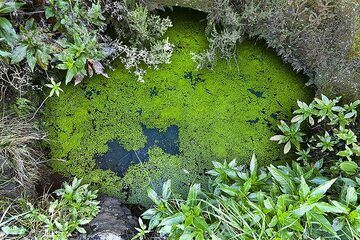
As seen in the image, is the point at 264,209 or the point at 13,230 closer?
the point at 264,209

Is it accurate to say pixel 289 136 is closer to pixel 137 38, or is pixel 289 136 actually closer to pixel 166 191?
pixel 166 191

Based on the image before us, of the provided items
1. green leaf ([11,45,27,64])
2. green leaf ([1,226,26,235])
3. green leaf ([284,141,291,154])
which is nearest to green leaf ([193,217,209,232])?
green leaf ([284,141,291,154])

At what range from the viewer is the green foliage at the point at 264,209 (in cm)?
142

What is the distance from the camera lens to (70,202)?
5.83 ft

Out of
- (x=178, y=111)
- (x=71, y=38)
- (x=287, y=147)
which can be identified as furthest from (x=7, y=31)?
(x=287, y=147)

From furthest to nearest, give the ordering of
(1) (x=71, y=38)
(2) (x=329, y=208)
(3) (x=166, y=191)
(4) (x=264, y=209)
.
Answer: (1) (x=71, y=38)
(3) (x=166, y=191)
(4) (x=264, y=209)
(2) (x=329, y=208)

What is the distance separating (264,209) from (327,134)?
23.2 inches

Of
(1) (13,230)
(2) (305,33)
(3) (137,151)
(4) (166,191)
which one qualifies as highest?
(2) (305,33)

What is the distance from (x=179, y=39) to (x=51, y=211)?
1243 mm

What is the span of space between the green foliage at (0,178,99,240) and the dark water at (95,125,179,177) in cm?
23

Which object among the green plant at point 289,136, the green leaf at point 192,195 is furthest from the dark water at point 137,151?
the green plant at point 289,136

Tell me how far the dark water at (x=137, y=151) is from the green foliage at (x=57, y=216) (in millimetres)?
234

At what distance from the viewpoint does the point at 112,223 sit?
1.77 meters

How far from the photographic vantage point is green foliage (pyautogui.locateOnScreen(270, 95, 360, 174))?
5.59 feet
